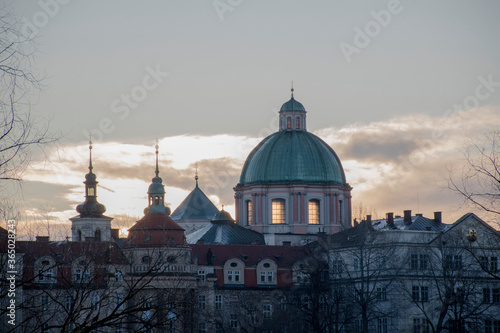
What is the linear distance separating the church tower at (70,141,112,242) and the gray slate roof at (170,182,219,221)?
13124 millimetres

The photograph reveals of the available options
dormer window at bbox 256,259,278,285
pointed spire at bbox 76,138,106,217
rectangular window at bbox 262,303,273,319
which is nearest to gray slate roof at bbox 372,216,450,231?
dormer window at bbox 256,259,278,285

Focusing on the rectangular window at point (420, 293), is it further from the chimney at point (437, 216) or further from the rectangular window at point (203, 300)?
the rectangular window at point (203, 300)

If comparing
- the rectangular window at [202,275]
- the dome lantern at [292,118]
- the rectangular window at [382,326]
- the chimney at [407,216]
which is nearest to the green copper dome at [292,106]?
the dome lantern at [292,118]

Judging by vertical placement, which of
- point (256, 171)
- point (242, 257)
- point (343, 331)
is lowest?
point (343, 331)

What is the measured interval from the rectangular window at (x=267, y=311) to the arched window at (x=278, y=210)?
23.0 meters

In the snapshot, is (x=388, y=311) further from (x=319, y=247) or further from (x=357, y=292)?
(x=319, y=247)

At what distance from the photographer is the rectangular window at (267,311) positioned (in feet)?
269

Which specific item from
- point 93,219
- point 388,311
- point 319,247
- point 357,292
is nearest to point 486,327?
point 388,311

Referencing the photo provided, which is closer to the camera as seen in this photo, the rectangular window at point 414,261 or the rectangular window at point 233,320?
the rectangular window at point 233,320

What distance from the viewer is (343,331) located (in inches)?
2963

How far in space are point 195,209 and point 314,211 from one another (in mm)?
26165

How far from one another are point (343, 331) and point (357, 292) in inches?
149

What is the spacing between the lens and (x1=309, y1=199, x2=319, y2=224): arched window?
4291 inches

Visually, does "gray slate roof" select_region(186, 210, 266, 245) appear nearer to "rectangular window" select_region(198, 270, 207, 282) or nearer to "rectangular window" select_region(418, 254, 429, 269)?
"rectangular window" select_region(198, 270, 207, 282)
